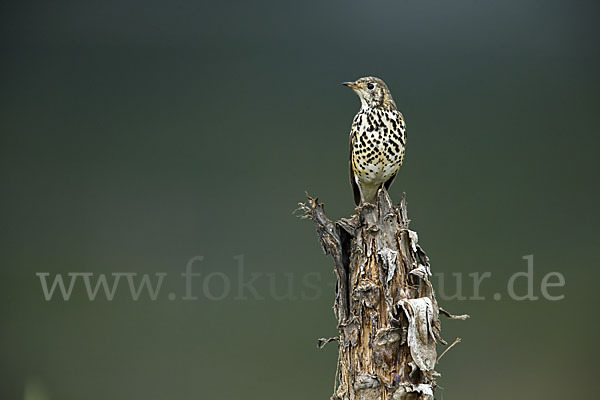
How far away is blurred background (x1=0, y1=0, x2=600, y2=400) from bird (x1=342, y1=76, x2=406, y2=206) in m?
1.01

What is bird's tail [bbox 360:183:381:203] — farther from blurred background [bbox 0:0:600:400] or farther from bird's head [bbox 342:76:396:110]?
blurred background [bbox 0:0:600:400]

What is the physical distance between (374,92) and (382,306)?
886mm

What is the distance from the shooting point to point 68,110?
11.1 ft

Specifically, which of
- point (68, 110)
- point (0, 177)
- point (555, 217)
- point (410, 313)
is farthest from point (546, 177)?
point (0, 177)

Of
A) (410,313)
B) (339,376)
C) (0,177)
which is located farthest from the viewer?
(0,177)

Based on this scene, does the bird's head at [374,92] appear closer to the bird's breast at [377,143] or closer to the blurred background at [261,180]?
the bird's breast at [377,143]

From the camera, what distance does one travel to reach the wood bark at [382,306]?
2164mm

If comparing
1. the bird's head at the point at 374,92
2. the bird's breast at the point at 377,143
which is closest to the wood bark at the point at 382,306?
the bird's breast at the point at 377,143

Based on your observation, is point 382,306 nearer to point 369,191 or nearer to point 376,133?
point 369,191

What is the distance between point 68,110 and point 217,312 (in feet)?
4.91

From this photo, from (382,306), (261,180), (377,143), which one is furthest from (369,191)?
(261,180)

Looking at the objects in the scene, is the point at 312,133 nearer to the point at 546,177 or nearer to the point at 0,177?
the point at 546,177

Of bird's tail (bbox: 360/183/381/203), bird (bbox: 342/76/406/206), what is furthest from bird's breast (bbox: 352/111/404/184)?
bird's tail (bbox: 360/183/381/203)

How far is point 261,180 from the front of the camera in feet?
11.3
